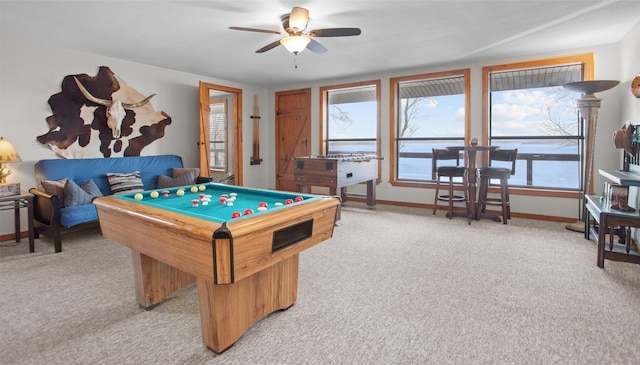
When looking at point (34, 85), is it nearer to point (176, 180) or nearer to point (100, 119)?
point (100, 119)

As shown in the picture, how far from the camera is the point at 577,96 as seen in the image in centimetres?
489

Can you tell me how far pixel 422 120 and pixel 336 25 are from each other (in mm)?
3193

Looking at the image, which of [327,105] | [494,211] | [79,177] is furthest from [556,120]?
[79,177]

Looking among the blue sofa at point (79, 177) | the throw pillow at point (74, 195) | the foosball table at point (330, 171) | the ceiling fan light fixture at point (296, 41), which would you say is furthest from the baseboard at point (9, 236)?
the ceiling fan light fixture at point (296, 41)

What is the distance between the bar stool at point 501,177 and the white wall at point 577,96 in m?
0.51

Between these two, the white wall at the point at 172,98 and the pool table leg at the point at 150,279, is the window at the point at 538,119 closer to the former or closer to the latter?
the white wall at the point at 172,98

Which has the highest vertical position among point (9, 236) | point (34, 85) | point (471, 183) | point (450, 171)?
point (34, 85)

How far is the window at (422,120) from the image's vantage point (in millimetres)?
5750

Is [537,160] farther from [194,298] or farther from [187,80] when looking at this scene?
[187,80]

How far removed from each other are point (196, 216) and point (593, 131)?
4687 millimetres

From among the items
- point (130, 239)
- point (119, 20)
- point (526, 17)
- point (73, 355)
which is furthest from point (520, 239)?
point (119, 20)

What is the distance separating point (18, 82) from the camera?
399 centimetres

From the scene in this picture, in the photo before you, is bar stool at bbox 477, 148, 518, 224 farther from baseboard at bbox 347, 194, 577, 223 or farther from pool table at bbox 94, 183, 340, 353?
pool table at bbox 94, 183, 340, 353

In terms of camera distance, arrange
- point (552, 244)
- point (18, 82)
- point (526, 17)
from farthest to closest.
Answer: point (18, 82), point (552, 244), point (526, 17)
